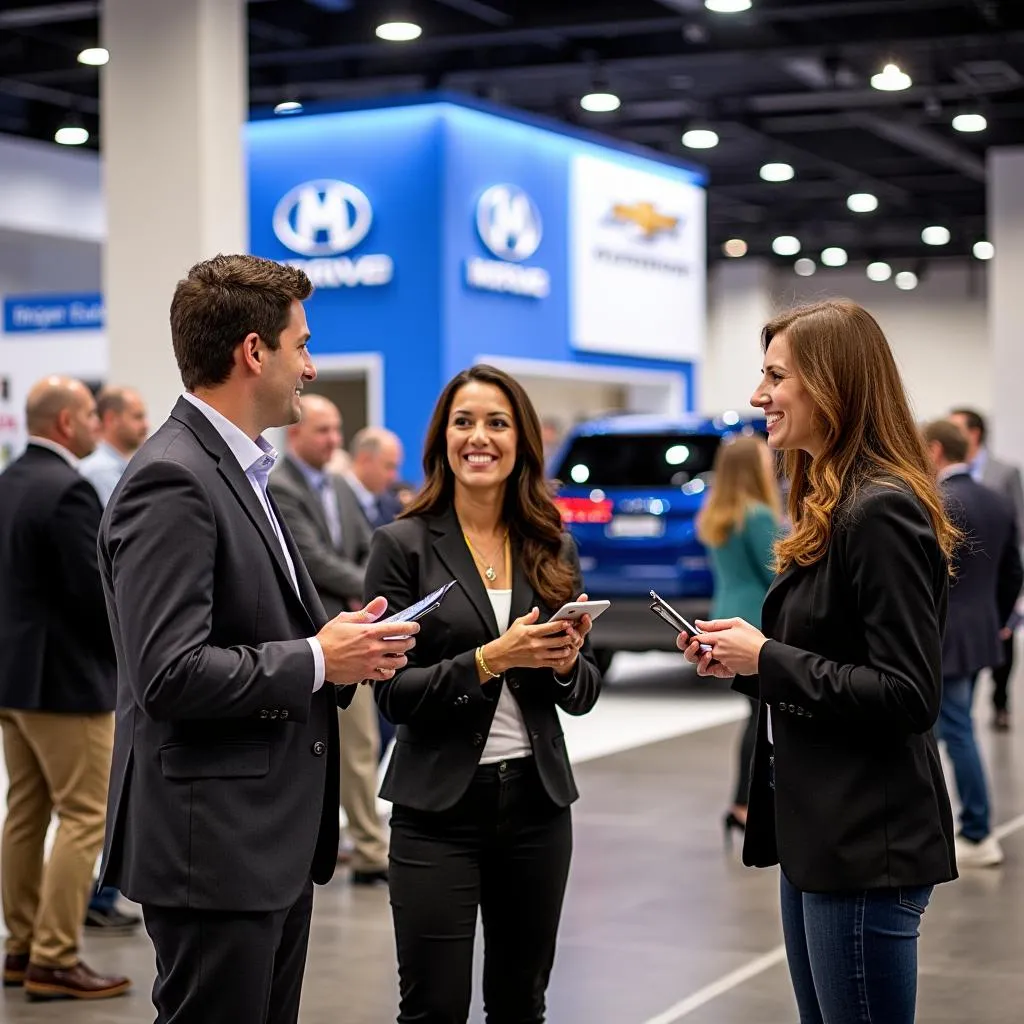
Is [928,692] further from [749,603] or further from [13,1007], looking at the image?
[749,603]

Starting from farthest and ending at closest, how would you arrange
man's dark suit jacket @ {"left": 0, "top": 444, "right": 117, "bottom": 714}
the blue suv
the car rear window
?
1. the car rear window
2. the blue suv
3. man's dark suit jacket @ {"left": 0, "top": 444, "right": 117, "bottom": 714}

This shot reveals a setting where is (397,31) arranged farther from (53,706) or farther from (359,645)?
(359,645)

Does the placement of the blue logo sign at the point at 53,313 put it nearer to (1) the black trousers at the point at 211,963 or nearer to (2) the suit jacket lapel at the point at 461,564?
(2) the suit jacket lapel at the point at 461,564

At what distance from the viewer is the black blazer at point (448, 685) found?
3590mm

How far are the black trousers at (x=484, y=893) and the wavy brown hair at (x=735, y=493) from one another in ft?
12.9

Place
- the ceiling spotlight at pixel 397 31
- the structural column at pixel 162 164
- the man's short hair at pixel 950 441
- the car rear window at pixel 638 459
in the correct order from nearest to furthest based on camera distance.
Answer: the man's short hair at pixel 950 441 → the structural column at pixel 162 164 → the car rear window at pixel 638 459 → the ceiling spotlight at pixel 397 31

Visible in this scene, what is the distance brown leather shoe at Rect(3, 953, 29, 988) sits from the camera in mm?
5438

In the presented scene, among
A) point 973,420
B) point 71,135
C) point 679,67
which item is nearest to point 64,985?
point 973,420

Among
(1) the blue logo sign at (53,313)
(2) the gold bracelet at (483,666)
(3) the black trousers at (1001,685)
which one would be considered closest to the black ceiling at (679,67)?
(1) the blue logo sign at (53,313)

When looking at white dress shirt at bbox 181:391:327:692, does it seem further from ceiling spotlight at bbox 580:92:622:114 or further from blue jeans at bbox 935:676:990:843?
ceiling spotlight at bbox 580:92:622:114

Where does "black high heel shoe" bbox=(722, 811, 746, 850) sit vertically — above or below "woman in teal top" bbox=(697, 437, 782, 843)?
below

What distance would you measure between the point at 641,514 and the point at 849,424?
345 inches

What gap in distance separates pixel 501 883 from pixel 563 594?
0.64 metres

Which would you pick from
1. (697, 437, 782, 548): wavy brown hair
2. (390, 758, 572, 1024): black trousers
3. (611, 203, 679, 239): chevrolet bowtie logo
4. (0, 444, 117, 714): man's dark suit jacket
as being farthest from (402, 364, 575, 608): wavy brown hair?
(611, 203, 679, 239): chevrolet bowtie logo
